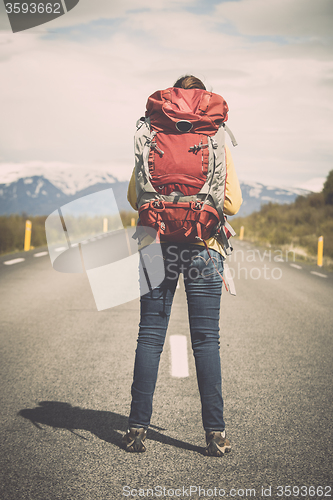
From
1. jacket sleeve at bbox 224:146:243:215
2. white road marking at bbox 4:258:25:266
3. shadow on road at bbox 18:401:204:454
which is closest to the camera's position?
jacket sleeve at bbox 224:146:243:215

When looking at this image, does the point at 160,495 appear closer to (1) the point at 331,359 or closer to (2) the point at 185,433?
(2) the point at 185,433

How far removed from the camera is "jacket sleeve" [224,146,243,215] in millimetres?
2562

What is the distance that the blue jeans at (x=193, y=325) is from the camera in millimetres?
2650

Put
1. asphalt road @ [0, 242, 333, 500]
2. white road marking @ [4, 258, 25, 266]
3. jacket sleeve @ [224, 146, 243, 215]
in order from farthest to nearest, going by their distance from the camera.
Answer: white road marking @ [4, 258, 25, 266], jacket sleeve @ [224, 146, 243, 215], asphalt road @ [0, 242, 333, 500]

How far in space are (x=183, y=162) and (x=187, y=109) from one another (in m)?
0.29

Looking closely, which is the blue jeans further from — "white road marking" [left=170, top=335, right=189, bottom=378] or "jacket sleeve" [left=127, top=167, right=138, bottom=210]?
"white road marking" [left=170, top=335, right=189, bottom=378]

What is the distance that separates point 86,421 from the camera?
122 inches

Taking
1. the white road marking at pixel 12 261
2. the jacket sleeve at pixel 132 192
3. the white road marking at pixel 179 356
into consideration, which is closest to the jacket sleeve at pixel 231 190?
the jacket sleeve at pixel 132 192

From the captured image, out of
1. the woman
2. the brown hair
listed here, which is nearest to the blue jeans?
the woman

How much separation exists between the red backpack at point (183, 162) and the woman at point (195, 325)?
0.15 m

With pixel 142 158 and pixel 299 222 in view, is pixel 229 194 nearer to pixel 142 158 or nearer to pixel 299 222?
pixel 142 158

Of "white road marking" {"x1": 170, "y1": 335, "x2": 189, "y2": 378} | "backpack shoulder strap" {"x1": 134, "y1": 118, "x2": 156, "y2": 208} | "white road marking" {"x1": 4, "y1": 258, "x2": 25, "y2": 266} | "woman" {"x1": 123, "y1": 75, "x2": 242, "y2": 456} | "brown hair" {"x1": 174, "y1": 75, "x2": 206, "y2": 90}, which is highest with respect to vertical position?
"brown hair" {"x1": 174, "y1": 75, "x2": 206, "y2": 90}

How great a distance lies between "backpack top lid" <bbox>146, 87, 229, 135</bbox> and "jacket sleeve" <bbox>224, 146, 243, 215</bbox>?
19cm

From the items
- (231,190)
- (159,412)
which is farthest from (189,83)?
(159,412)
